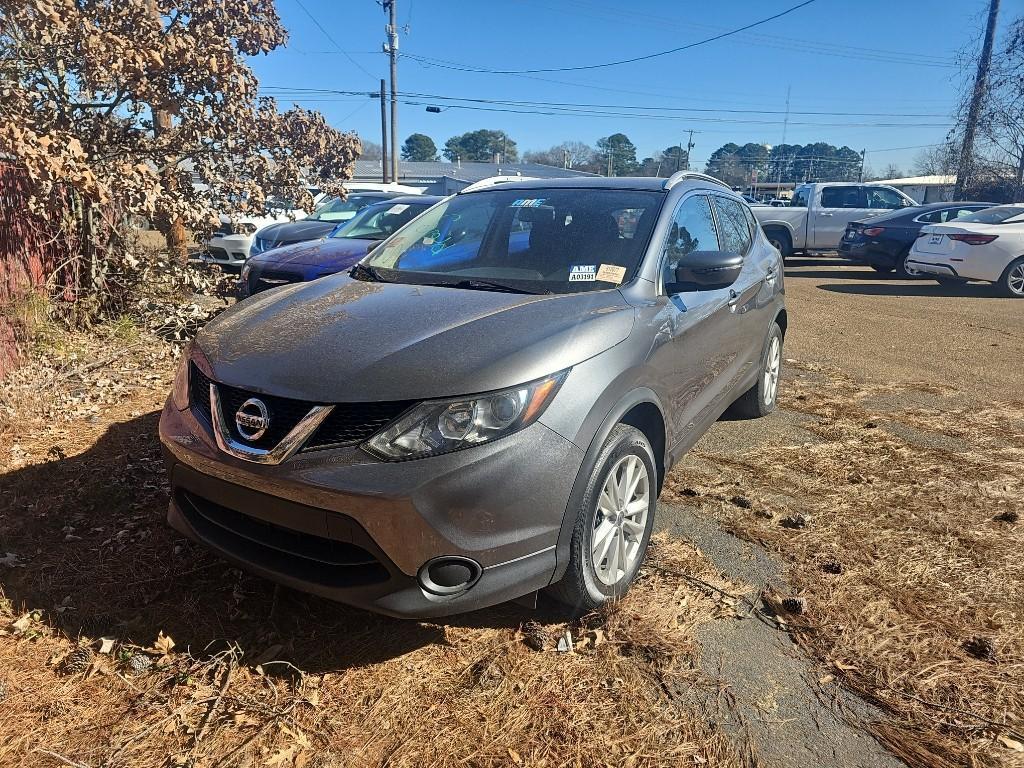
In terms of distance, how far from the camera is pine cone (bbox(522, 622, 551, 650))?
2.61 m

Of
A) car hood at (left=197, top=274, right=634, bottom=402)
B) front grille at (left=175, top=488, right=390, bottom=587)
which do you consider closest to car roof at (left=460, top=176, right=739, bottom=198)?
car hood at (left=197, top=274, right=634, bottom=402)

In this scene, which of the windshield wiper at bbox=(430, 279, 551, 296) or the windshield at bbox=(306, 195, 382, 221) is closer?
the windshield wiper at bbox=(430, 279, 551, 296)

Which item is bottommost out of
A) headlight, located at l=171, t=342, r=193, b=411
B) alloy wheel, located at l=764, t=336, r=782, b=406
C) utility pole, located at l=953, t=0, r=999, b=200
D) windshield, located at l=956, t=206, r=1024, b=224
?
alloy wheel, located at l=764, t=336, r=782, b=406

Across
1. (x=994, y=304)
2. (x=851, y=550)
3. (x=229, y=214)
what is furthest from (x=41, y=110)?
(x=994, y=304)

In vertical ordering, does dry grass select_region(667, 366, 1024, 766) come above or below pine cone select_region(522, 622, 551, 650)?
above

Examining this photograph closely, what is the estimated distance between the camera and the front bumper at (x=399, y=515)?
7.09 ft

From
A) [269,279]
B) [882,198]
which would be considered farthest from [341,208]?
[882,198]

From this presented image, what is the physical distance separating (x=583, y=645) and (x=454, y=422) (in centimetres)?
103

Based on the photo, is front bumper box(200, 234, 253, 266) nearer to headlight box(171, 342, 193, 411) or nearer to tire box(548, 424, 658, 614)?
headlight box(171, 342, 193, 411)

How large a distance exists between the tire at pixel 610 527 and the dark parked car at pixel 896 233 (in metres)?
12.9

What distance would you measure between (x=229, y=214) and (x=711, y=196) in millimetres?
4838

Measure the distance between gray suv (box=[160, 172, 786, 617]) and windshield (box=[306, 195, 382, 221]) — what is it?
8.82 metres

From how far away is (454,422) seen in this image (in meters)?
2.23

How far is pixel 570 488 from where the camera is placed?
7.87 feet
